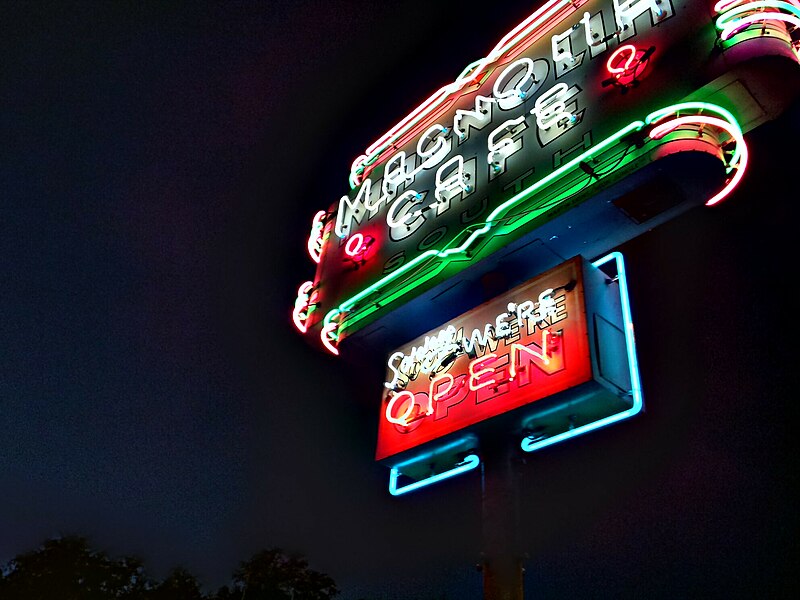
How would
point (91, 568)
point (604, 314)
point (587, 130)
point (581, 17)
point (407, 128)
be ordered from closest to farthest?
point (604, 314)
point (587, 130)
point (581, 17)
point (407, 128)
point (91, 568)

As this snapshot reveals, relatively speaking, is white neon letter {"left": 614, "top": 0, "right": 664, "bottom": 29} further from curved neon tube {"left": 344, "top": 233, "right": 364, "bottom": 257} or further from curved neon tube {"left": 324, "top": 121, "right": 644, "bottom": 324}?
curved neon tube {"left": 344, "top": 233, "right": 364, "bottom": 257}

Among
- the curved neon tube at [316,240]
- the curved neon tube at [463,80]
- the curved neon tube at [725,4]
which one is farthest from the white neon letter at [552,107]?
the curved neon tube at [316,240]

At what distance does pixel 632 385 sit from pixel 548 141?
8.72 feet

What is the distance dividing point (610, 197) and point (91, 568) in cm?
2686

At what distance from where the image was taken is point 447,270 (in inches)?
272

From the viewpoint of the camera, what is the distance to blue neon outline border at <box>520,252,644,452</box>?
5258 millimetres

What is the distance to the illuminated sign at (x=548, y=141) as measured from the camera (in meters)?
5.46

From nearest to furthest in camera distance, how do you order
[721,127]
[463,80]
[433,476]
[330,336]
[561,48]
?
1. [721,127]
2. [433,476]
3. [561,48]
4. [330,336]
5. [463,80]

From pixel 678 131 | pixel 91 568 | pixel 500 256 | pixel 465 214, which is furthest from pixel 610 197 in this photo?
pixel 91 568

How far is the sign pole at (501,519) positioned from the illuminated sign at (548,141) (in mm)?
1932

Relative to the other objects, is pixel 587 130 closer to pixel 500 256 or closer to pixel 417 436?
pixel 500 256

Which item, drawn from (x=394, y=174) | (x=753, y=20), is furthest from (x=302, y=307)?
(x=753, y=20)

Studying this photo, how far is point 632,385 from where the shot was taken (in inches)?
211

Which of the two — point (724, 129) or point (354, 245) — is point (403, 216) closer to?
point (354, 245)
